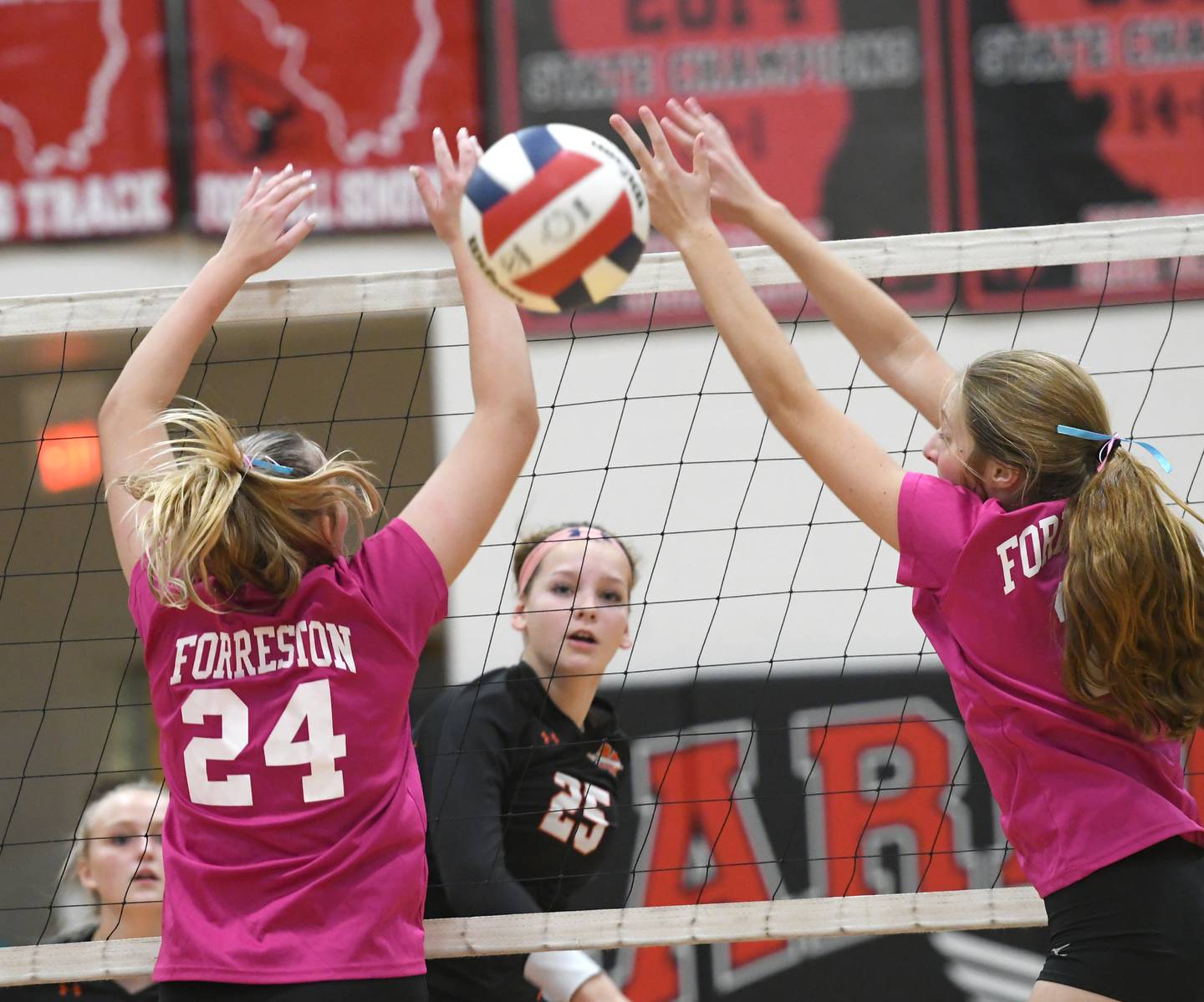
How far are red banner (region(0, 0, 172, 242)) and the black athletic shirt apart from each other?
3519 millimetres

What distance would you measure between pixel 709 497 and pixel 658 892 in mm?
1621

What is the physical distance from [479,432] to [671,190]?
1.84 feet

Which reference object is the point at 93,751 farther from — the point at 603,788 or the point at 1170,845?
the point at 1170,845

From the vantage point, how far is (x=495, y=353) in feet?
8.29

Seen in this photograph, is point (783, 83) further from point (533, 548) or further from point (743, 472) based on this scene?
point (533, 548)

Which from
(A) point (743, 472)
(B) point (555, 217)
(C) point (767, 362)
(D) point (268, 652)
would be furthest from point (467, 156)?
(A) point (743, 472)

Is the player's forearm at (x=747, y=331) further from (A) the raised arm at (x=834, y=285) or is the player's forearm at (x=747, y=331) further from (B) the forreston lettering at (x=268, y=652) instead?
(B) the forreston lettering at (x=268, y=652)

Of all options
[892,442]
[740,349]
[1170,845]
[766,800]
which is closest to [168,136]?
[892,442]

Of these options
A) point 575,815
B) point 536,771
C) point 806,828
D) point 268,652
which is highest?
point 268,652

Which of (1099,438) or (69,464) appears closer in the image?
(1099,438)

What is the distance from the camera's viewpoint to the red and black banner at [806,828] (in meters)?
5.79

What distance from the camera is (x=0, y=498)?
256 inches

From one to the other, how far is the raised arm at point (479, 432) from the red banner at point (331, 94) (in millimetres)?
3494

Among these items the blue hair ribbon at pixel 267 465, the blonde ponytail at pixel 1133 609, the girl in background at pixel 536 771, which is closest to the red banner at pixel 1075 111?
the girl in background at pixel 536 771
